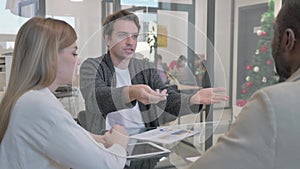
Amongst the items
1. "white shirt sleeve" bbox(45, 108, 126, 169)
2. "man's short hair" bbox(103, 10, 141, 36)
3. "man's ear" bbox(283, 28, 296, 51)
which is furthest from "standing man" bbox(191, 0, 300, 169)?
"man's short hair" bbox(103, 10, 141, 36)

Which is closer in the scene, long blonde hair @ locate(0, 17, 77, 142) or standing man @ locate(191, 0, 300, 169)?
standing man @ locate(191, 0, 300, 169)

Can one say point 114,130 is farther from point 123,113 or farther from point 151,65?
point 151,65

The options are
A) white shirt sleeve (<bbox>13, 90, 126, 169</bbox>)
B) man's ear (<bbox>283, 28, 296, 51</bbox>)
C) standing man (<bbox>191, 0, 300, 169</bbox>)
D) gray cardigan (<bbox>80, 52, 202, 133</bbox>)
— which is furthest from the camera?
gray cardigan (<bbox>80, 52, 202, 133</bbox>)

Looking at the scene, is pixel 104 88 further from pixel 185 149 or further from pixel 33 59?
pixel 185 149

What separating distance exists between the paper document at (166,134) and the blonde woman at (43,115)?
199 mm

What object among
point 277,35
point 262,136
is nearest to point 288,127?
point 262,136

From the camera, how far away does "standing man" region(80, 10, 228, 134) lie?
1.25 m

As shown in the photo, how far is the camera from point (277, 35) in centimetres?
76

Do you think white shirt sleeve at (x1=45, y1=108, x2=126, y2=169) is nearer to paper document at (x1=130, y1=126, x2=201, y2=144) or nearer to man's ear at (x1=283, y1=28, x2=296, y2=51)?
paper document at (x1=130, y1=126, x2=201, y2=144)

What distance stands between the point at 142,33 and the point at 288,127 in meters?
0.83

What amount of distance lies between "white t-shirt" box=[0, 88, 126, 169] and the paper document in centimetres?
28

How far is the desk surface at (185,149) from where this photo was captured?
1.34 meters

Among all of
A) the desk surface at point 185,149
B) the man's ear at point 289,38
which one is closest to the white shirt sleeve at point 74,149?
the desk surface at point 185,149

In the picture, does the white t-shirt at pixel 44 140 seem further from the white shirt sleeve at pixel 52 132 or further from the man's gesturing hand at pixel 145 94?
the man's gesturing hand at pixel 145 94
